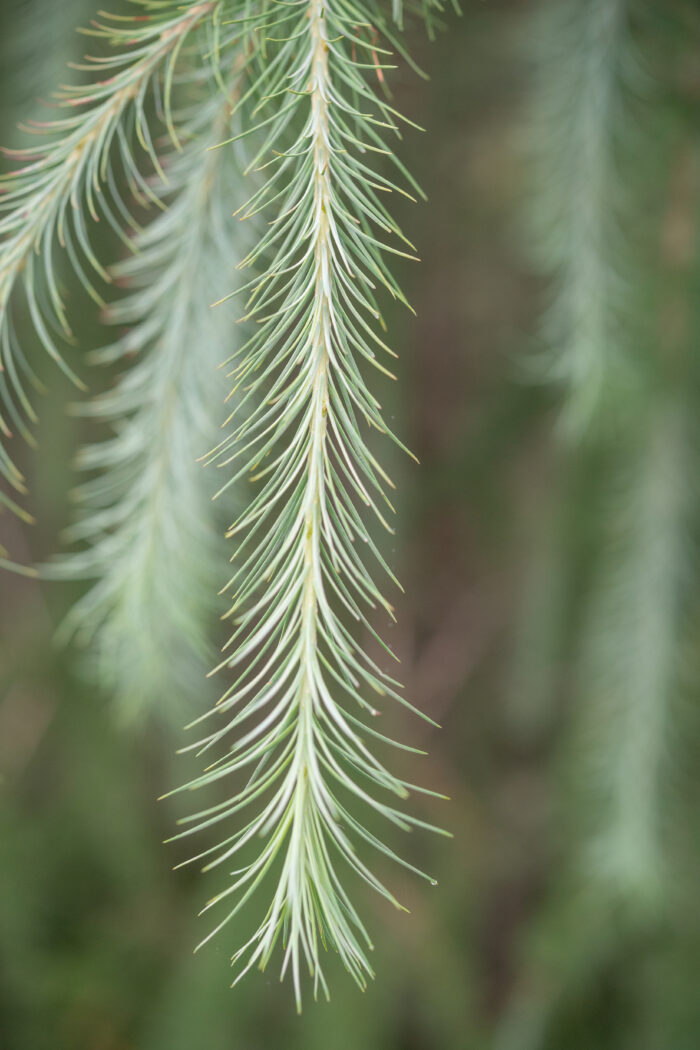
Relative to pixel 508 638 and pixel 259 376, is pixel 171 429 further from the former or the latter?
pixel 508 638

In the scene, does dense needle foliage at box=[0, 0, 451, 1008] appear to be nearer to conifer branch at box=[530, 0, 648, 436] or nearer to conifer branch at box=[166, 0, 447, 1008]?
conifer branch at box=[166, 0, 447, 1008]

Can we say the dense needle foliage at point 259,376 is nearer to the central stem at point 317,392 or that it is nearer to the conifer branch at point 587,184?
the central stem at point 317,392

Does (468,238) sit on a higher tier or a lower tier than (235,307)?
higher

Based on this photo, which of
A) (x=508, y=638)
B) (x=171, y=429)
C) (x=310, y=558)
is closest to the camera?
(x=310, y=558)

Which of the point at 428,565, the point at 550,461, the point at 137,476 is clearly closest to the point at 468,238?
the point at 550,461

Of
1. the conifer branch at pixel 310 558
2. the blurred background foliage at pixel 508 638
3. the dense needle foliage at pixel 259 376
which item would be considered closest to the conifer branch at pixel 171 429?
the dense needle foliage at pixel 259 376

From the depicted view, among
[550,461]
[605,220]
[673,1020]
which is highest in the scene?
Result: [605,220]

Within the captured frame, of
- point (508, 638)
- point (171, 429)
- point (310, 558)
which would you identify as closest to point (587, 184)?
point (171, 429)

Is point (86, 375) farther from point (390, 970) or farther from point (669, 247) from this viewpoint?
point (390, 970)

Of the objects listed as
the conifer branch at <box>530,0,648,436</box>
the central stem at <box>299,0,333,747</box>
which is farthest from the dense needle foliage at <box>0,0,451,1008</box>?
the conifer branch at <box>530,0,648,436</box>
